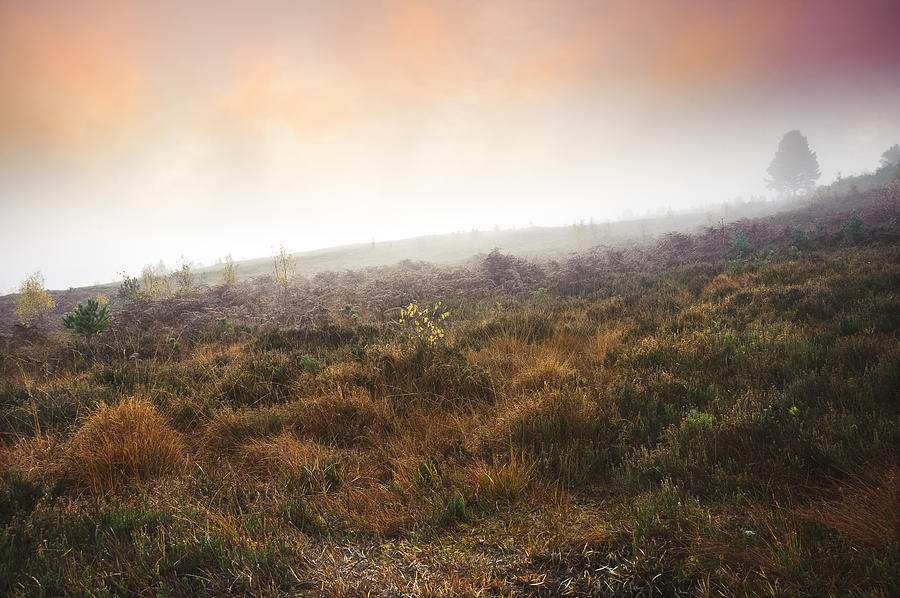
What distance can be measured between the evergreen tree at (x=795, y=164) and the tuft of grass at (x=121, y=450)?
3119 inches

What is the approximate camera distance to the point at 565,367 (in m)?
5.27

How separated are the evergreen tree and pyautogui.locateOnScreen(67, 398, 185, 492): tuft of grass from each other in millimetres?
79223

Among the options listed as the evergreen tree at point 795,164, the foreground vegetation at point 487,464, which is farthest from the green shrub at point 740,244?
the evergreen tree at point 795,164

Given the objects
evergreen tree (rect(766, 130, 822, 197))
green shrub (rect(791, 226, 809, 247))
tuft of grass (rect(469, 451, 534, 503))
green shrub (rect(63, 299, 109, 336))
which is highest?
evergreen tree (rect(766, 130, 822, 197))

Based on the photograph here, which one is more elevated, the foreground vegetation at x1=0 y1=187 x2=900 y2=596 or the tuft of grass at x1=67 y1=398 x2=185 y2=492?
the tuft of grass at x1=67 y1=398 x2=185 y2=492

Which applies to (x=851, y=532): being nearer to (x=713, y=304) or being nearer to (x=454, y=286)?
(x=713, y=304)

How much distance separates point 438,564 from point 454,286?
13.6 m

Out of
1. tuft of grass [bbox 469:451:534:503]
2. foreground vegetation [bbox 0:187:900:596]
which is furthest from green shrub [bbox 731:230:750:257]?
tuft of grass [bbox 469:451:534:503]

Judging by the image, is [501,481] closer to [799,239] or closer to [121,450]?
[121,450]

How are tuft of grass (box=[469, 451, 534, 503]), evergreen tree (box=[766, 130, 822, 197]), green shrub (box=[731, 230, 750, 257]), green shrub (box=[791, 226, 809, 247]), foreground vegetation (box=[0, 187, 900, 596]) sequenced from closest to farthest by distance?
foreground vegetation (box=[0, 187, 900, 596]) → tuft of grass (box=[469, 451, 534, 503]) → green shrub (box=[791, 226, 809, 247]) → green shrub (box=[731, 230, 750, 257]) → evergreen tree (box=[766, 130, 822, 197])

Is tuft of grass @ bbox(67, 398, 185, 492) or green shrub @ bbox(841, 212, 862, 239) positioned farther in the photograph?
green shrub @ bbox(841, 212, 862, 239)

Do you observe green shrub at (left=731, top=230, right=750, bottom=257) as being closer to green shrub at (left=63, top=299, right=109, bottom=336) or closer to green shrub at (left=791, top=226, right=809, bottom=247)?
green shrub at (left=791, top=226, right=809, bottom=247)

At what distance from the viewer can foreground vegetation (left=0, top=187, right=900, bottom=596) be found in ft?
6.70

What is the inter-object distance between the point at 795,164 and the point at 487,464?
78233mm
